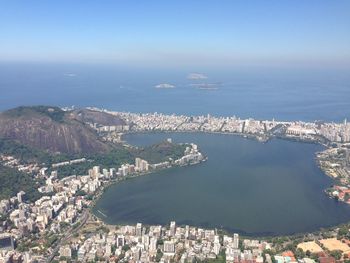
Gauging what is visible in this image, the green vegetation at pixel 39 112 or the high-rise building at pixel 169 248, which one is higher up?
the green vegetation at pixel 39 112

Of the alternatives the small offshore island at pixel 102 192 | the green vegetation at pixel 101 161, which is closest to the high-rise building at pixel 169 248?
the small offshore island at pixel 102 192

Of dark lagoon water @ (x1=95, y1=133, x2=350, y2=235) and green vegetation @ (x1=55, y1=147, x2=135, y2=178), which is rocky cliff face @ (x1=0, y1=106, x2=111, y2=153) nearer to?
green vegetation @ (x1=55, y1=147, x2=135, y2=178)

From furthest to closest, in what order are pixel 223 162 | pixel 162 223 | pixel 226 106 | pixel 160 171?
pixel 226 106 → pixel 223 162 → pixel 160 171 → pixel 162 223

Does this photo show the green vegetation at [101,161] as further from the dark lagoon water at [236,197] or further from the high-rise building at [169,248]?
the high-rise building at [169,248]

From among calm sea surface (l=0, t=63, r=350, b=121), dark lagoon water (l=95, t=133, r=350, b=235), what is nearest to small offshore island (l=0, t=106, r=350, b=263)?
dark lagoon water (l=95, t=133, r=350, b=235)

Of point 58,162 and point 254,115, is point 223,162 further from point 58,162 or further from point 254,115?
point 254,115

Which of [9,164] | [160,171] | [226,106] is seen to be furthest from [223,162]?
[226,106]
